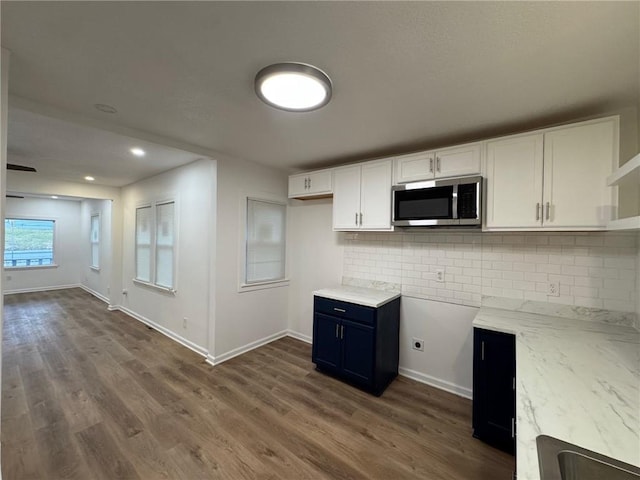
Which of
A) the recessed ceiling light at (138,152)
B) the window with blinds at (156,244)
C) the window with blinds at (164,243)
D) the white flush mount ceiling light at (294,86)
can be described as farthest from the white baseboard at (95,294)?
the white flush mount ceiling light at (294,86)

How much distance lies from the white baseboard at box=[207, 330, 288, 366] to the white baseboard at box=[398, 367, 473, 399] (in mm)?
1789

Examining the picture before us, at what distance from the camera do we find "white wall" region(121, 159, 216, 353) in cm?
333

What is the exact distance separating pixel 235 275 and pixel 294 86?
240 cm

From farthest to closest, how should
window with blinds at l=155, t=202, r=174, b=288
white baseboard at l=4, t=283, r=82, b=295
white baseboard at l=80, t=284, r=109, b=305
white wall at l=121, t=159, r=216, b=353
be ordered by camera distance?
white baseboard at l=4, t=283, r=82, b=295 < white baseboard at l=80, t=284, r=109, b=305 < window with blinds at l=155, t=202, r=174, b=288 < white wall at l=121, t=159, r=216, b=353

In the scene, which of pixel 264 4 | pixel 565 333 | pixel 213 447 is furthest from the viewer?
pixel 213 447

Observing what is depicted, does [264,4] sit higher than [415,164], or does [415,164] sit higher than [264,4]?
[264,4]

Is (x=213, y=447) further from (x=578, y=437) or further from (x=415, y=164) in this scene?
(x=415, y=164)

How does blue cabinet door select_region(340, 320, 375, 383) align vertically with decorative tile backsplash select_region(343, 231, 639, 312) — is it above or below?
below

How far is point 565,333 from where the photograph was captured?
70.0 inches

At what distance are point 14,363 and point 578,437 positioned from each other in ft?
16.3

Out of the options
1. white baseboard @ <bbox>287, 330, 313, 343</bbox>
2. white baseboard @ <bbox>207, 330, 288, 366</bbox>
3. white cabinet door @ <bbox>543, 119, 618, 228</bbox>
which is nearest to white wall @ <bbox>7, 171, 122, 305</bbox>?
white baseboard @ <bbox>207, 330, 288, 366</bbox>

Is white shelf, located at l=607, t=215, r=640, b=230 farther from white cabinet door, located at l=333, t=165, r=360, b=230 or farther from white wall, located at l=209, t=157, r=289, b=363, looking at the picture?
white wall, located at l=209, t=157, r=289, b=363

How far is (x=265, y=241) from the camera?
373 centimetres

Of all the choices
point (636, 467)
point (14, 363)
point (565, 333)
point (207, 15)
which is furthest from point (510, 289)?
point (14, 363)
